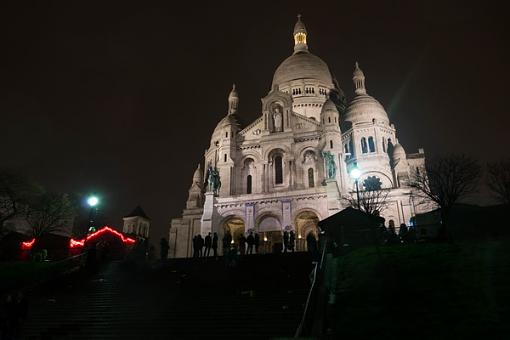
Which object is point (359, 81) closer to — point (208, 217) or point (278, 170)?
point (278, 170)

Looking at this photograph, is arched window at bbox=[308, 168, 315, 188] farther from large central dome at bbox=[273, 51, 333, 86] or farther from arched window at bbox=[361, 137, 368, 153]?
large central dome at bbox=[273, 51, 333, 86]

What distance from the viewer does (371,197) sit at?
37.1m

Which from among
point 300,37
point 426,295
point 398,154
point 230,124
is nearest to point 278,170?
point 230,124

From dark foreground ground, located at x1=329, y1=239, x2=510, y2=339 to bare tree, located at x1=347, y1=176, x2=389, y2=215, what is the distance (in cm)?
1320

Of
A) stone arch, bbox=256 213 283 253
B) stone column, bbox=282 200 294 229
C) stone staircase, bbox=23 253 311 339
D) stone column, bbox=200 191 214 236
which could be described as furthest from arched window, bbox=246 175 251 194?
stone staircase, bbox=23 253 311 339

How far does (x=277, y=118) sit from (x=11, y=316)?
122 feet

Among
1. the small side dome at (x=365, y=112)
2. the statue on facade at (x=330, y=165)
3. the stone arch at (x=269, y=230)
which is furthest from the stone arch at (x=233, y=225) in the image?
the small side dome at (x=365, y=112)

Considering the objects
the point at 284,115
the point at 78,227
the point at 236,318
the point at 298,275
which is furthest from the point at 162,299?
the point at 78,227

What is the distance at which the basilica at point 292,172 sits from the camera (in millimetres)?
38875

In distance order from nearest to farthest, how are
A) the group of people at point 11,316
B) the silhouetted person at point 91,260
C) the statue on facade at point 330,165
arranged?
the group of people at point 11,316 < the silhouetted person at point 91,260 < the statue on facade at point 330,165

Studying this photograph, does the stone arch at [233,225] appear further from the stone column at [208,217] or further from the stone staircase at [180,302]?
the stone staircase at [180,302]

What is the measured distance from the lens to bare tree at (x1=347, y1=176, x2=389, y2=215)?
3425 cm

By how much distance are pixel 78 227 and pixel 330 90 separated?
41865 mm

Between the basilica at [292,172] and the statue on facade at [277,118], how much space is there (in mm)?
118
